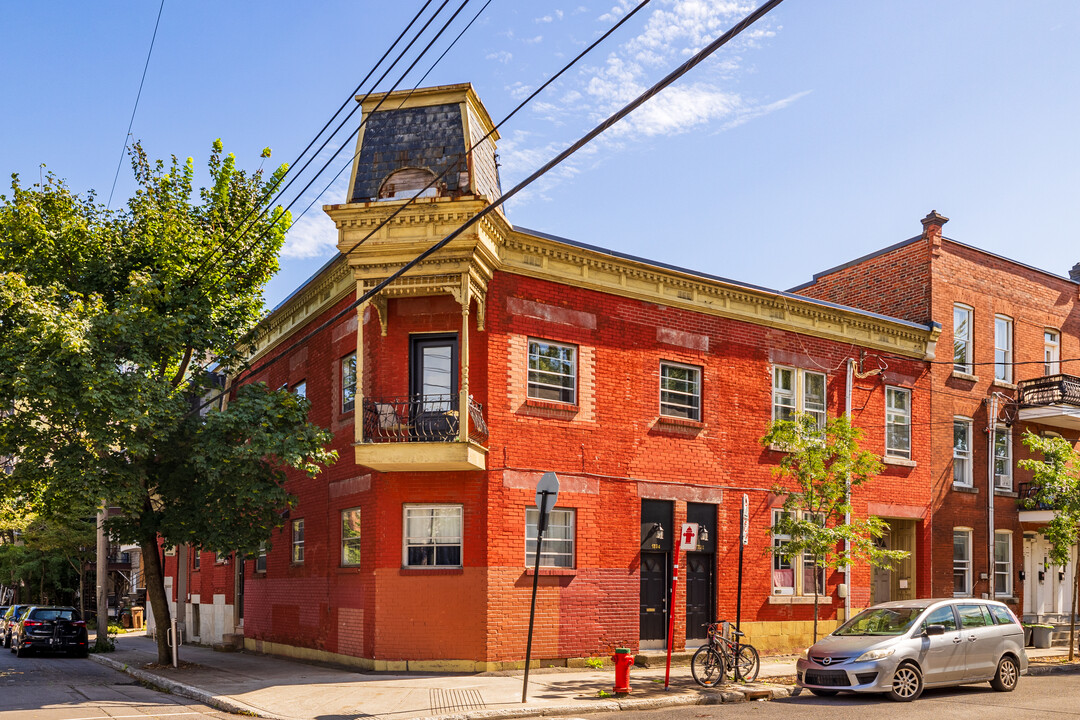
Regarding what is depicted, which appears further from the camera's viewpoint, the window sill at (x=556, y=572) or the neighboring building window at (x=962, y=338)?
the neighboring building window at (x=962, y=338)

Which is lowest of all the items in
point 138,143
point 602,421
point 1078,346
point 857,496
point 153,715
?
point 153,715

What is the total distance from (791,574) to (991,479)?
797 cm

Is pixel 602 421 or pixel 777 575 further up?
pixel 602 421

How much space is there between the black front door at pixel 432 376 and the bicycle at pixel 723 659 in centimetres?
616

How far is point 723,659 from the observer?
52.8ft

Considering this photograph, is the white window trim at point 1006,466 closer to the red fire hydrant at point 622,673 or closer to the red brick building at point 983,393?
the red brick building at point 983,393

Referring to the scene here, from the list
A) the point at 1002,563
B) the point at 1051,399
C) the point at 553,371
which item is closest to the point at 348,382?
the point at 553,371

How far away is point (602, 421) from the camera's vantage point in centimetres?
1969

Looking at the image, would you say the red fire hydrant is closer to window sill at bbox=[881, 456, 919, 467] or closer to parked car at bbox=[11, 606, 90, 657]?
window sill at bbox=[881, 456, 919, 467]

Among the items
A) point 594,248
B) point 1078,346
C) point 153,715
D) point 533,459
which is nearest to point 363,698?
point 153,715

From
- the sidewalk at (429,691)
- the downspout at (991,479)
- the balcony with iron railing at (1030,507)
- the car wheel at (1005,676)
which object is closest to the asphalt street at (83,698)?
the sidewalk at (429,691)

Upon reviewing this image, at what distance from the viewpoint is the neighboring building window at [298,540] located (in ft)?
75.8

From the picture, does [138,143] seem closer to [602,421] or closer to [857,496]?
[602,421]

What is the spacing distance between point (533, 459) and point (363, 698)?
18.7 feet
